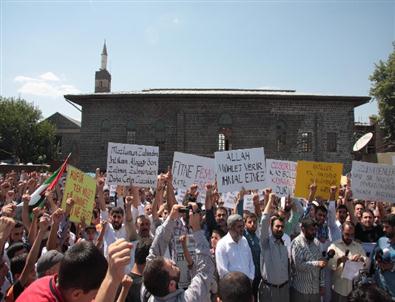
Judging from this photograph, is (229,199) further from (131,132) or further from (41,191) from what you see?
(131,132)

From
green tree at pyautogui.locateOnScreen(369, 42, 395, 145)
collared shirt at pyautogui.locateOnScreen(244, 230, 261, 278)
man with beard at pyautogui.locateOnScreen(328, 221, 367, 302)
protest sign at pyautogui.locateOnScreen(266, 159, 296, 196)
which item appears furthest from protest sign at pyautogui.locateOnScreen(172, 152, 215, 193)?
green tree at pyautogui.locateOnScreen(369, 42, 395, 145)

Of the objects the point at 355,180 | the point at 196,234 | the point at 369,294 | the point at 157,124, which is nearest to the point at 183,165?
the point at 355,180

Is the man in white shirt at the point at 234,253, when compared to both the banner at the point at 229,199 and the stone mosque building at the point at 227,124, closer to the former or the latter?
the banner at the point at 229,199

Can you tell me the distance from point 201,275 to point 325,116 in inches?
1125

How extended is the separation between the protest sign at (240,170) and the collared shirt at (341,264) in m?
2.27

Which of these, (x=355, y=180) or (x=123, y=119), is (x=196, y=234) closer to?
(x=355, y=180)

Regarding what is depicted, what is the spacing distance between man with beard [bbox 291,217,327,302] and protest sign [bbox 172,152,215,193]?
3.14 metres

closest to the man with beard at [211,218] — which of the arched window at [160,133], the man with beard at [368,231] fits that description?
the man with beard at [368,231]

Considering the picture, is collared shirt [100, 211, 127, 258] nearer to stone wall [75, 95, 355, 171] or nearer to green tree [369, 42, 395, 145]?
stone wall [75, 95, 355, 171]

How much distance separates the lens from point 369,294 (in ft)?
7.24

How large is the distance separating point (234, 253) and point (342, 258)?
1501mm

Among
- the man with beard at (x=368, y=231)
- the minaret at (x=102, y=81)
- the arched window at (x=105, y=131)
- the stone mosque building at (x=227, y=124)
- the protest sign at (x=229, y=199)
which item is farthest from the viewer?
the minaret at (x=102, y=81)

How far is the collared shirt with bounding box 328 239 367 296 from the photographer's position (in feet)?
16.8

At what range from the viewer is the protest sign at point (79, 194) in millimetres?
5543
